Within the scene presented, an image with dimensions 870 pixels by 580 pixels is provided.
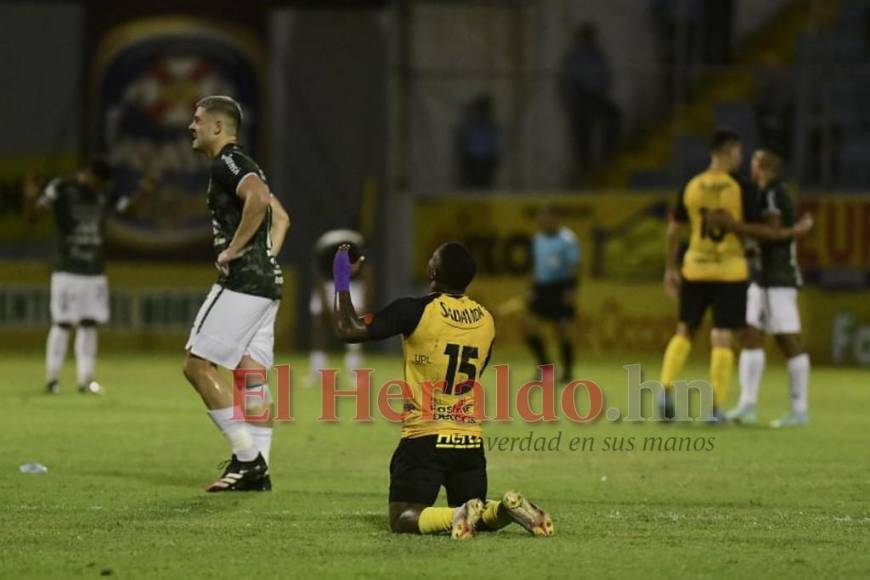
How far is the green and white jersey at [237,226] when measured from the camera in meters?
11.5

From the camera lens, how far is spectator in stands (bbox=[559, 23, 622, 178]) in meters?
28.4

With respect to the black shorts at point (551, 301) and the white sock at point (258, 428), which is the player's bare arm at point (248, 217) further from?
the black shorts at point (551, 301)

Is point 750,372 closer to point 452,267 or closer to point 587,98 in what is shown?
point 452,267

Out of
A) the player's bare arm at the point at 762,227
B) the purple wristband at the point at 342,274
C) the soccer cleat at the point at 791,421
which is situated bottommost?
the soccer cleat at the point at 791,421

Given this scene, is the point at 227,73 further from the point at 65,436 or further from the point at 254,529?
the point at 254,529

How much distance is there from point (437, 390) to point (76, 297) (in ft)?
36.8

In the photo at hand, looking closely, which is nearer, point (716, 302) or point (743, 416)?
point (716, 302)

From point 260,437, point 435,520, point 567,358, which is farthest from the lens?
point 567,358

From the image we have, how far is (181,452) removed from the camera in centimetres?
1413

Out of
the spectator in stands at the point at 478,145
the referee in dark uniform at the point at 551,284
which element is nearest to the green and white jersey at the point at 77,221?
the referee in dark uniform at the point at 551,284

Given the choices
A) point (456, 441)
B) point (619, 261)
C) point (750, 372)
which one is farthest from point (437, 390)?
point (619, 261)

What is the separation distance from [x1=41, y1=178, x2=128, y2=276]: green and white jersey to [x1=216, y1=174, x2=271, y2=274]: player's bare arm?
8.74 metres

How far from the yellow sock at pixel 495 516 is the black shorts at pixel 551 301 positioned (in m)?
13.9

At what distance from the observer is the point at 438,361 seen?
9719mm
